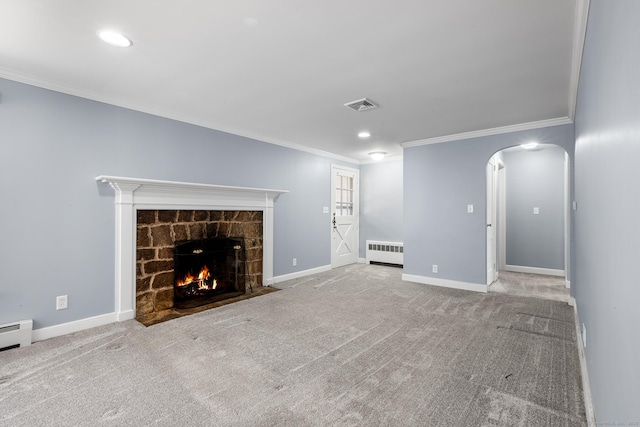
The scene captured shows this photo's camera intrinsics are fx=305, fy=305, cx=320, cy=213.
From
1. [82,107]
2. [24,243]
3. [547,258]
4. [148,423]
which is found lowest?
[148,423]

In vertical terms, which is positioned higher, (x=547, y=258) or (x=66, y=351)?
(x=547, y=258)

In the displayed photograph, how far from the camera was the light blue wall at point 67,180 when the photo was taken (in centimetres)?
274

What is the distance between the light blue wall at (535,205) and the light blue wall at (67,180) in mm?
5859

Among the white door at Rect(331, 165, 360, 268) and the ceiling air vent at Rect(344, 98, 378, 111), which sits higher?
the ceiling air vent at Rect(344, 98, 378, 111)

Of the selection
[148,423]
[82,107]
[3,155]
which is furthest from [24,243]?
[148,423]

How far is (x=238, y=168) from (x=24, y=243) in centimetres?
252

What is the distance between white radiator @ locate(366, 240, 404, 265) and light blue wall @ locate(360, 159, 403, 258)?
112mm

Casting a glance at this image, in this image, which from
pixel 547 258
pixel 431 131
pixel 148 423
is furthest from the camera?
pixel 547 258

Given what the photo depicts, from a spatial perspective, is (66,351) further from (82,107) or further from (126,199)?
(82,107)

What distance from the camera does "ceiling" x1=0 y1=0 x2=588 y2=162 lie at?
1.89 metres

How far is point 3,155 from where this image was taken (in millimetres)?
2695

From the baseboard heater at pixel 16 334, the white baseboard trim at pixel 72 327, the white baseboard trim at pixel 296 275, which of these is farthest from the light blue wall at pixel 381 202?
the baseboard heater at pixel 16 334

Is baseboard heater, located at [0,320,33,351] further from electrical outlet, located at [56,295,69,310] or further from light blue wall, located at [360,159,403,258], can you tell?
light blue wall, located at [360,159,403,258]

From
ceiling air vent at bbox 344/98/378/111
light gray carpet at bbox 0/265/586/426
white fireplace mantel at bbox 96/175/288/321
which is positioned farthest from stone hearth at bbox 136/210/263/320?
ceiling air vent at bbox 344/98/378/111
